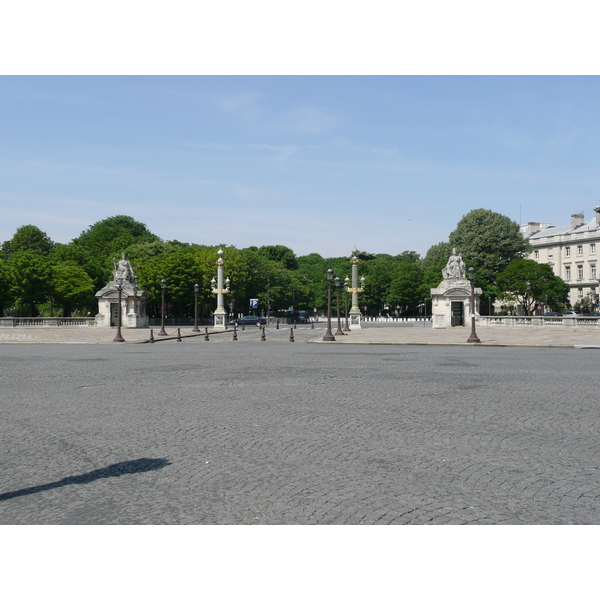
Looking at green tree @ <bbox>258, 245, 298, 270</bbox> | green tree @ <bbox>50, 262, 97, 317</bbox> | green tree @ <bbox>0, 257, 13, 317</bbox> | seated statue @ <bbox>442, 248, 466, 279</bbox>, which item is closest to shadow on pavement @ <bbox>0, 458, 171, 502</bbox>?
seated statue @ <bbox>442, 248, 466, 279</bbox>

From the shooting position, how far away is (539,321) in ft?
174

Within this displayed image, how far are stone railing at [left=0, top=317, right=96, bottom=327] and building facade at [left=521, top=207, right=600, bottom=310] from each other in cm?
7463

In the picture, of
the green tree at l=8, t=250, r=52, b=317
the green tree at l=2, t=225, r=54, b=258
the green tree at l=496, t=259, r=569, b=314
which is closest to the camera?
the green tree at l=8, t=250, r=52, b=317

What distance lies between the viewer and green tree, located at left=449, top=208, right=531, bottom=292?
8850cm

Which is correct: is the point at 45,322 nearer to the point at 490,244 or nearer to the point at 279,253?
the point at 490,244

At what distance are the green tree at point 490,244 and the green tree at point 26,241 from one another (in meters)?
65.9

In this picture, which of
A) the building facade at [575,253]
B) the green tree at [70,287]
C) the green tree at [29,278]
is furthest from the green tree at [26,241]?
the building facade at [575,253]

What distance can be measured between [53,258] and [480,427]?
275 ft

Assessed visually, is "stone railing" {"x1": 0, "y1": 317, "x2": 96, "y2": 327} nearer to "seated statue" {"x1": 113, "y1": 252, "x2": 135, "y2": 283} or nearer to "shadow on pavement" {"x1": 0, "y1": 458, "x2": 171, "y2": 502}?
"seated statue" {"x1": 113, "y1": 252, "x2": 135, "y2": 283}

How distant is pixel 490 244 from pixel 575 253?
1144 inches

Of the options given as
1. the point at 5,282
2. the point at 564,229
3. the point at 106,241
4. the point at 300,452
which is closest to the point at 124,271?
the point at 5,282

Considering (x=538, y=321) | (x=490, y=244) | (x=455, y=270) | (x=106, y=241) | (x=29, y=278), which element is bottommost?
(x=538, y=321)

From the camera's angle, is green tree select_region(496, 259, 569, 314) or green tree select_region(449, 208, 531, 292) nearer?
green tree select_region(496, 259, 569, 314)

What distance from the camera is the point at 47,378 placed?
15555 millimetres
